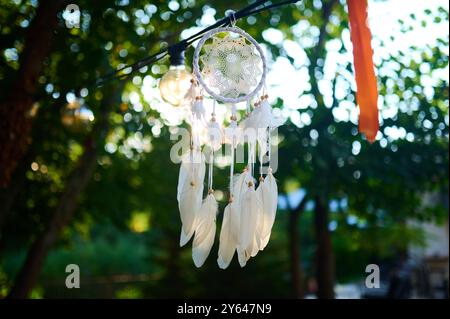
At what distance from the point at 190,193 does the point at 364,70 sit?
52.6 inches

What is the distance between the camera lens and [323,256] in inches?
330

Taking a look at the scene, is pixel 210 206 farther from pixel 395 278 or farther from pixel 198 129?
pixel 395 278

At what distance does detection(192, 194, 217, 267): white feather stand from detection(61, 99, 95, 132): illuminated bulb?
3.43 meters

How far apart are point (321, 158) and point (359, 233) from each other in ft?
15.0

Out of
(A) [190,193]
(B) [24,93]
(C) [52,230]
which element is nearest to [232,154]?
(A) [190,193]

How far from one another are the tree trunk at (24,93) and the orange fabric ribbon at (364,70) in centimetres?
384

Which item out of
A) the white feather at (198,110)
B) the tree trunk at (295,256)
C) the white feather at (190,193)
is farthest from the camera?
the tree trunk at (295,256)

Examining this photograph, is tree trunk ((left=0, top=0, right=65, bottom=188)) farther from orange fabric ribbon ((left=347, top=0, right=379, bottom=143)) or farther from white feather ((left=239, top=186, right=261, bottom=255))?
orange fabric ribbon ((left=347, top=0, right=379, bottom=143))

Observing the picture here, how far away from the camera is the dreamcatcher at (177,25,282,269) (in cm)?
364

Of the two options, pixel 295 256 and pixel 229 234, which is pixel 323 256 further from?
pixel 229 234

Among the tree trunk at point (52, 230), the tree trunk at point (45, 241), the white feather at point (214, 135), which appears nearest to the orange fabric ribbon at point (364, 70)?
the white feather at point (214, 135)

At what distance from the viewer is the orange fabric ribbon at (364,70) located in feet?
11.4

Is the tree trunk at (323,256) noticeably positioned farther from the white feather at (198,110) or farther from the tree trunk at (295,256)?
the white feather at (198,110)
